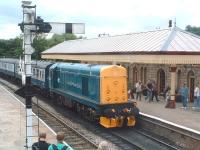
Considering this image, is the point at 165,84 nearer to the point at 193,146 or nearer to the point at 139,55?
the point at 139,55

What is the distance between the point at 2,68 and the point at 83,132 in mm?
43407

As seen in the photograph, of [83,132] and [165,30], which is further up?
[165,30]

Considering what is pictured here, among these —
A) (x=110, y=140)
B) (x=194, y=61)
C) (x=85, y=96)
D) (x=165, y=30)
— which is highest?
(x=165, y=30)

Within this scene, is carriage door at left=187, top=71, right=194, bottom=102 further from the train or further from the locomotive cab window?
the locomotive cab window

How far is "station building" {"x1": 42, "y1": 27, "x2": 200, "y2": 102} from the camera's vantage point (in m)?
23.5

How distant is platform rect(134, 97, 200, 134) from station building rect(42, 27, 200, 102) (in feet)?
3.81

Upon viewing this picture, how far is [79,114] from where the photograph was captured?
23547 millimetres

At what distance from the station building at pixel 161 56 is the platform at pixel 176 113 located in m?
1.16

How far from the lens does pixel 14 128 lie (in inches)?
725

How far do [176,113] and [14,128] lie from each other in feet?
27.3

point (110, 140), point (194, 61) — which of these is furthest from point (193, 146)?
point (194, 61)

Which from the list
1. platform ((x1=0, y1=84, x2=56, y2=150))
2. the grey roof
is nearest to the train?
platform ((x1=0, y1=84, x2=56, y2=150))

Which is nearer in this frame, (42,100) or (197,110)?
(197,110)

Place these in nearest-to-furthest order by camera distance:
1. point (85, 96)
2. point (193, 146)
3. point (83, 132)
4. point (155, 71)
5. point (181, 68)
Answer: point (193, 146) < point (83, 132) < point (85, 96) < point (181, 68) < point (155, 71)
